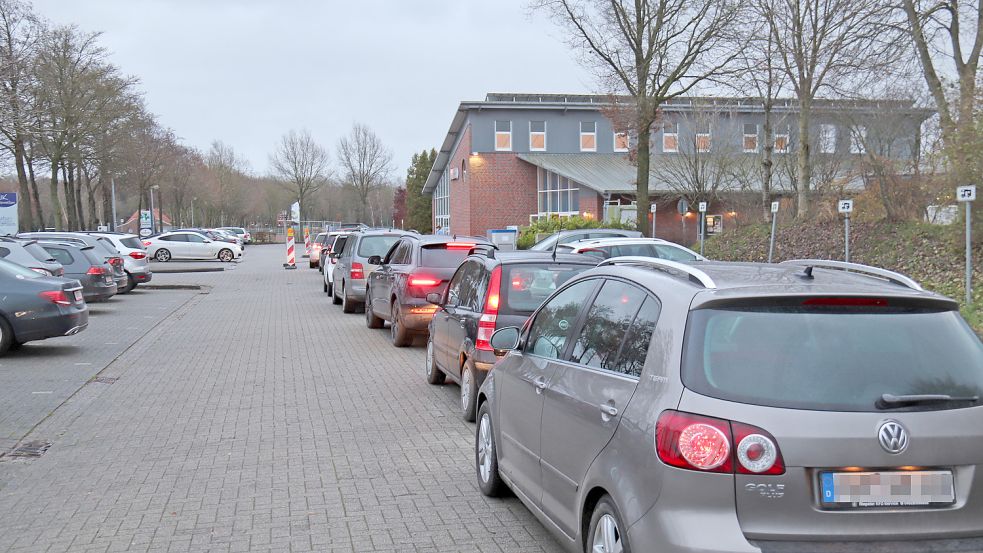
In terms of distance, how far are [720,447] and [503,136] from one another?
4966 cm

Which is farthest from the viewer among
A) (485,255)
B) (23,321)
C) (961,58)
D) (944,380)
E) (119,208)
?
(119,208)

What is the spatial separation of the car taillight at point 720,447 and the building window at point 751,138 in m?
42.8

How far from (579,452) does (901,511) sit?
1.44 m

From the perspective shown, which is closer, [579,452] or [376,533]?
[579,452]

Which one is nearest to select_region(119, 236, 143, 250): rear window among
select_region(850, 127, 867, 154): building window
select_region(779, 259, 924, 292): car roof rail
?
select_region(850, 127, 867, 154): building window

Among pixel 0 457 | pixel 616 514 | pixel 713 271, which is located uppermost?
pixel 713 271

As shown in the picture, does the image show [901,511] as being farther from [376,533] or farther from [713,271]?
[376,533]

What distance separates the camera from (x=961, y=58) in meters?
20.2

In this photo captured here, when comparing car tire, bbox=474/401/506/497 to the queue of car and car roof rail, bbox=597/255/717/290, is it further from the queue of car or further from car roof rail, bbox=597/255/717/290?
car roof rail, bbox=597/255/717/290

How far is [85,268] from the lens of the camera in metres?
20.4

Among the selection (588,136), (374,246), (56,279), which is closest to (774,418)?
(56,279)

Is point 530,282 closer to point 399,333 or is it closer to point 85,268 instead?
point 399,333

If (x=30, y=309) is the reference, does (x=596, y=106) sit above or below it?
above

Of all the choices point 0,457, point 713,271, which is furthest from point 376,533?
point 0,457
